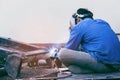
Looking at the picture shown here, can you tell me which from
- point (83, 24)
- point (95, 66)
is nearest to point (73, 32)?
point (83, 24)

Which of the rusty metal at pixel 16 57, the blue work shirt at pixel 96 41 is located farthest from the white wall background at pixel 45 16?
the blue work shirt at pixel 96 41

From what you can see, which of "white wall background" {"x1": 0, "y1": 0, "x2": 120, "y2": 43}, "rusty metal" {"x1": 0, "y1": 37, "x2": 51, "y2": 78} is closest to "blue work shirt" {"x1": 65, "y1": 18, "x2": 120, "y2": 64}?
"rusty metal" {"x1": 0, "y1": 37, "x2": 51, "y2": 78}

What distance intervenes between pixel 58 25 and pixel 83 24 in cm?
164

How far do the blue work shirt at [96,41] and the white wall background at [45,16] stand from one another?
1502mm

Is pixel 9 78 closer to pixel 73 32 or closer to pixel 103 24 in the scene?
pixel 73 32

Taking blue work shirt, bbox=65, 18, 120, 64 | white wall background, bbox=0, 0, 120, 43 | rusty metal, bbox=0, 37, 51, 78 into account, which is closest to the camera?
blue work shirt, bbox=65, 18, 120, 64

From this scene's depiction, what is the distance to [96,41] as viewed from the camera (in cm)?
656

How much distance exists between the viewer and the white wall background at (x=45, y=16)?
8.14 m

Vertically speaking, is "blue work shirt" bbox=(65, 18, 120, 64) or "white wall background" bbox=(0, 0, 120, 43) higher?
"white wall background" bbox=(0, 0, 120, 43)

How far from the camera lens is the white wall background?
8.14 metres

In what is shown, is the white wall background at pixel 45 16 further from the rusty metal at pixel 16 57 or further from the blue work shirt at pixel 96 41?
the blue work shirt at pixel 96 41

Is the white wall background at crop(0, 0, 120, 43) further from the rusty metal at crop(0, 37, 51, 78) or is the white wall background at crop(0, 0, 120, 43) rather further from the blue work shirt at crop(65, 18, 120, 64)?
the blue work shirt at crop(65, 18, 120, 64)

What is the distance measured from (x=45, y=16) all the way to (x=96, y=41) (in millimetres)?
1937

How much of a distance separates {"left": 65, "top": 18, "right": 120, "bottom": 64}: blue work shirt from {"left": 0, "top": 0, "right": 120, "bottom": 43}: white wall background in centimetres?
150
